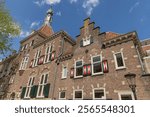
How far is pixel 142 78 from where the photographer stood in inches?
347

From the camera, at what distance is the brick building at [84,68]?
9977 mm

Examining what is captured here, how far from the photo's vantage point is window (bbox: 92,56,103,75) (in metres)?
11.7

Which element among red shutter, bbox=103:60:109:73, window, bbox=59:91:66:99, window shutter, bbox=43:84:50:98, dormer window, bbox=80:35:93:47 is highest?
dormer window, bbox=80:35:93:47

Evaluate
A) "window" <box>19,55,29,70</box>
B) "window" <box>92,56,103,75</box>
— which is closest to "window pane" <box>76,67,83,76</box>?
"window" <box>92,56,103,75</box>

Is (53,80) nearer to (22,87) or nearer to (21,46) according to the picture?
(22,87)

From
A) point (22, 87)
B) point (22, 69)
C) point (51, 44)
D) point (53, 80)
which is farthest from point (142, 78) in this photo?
point (22, 69)

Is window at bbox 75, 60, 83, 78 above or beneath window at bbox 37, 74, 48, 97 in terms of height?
above

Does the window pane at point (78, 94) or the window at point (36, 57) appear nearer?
the window pane at point (78, 94)

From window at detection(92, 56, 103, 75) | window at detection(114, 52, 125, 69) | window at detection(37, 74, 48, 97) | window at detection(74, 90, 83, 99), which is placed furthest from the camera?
window at detection(37, 74, 48, 97)

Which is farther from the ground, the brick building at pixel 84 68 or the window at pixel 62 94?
the brick building at pixel 84 68

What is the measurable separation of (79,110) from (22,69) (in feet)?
65.0

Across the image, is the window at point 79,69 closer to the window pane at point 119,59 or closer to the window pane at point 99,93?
the window pane at point 99,93

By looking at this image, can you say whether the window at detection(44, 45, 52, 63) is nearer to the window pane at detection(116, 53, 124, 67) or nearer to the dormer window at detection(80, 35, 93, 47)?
the dormer window at detection(80, 35, 93, 47)

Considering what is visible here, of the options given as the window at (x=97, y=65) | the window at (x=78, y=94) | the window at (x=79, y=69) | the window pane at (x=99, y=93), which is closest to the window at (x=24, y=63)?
the window at (x=79, y=69)
